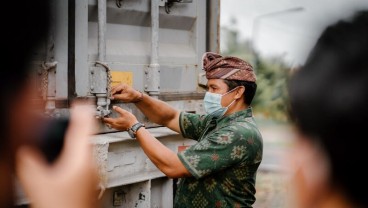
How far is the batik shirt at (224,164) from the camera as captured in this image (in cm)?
250

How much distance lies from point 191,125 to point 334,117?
7.24 ft

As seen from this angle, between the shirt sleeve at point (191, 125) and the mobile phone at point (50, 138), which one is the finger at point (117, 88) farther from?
the mobile phone at point (50, 138)

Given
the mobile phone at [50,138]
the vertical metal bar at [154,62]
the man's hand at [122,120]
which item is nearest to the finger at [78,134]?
the mobile phone at [50,138]

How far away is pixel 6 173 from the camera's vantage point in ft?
2.97

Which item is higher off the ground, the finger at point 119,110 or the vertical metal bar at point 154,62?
the vertical metal bar at point 154,62

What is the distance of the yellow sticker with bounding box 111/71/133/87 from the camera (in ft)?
9.05

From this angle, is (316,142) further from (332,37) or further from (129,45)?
(129,45)

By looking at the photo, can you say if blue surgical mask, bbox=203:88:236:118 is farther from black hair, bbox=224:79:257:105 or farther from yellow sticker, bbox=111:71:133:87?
yellow sticker, bbox=111:71:133:87

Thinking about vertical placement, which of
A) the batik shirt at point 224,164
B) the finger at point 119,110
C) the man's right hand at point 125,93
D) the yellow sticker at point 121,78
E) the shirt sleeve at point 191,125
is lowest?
the batik shirt at point 224,164

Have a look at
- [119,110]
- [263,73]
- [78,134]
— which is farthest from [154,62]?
[78,134]

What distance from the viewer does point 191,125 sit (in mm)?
3010

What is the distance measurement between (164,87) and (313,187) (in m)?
2.31

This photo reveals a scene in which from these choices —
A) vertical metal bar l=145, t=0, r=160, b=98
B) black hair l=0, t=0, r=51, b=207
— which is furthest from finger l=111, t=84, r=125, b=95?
black hair l=0, t=0, r=51, b=207

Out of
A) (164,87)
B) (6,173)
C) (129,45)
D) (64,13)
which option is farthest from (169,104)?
(6,173)
